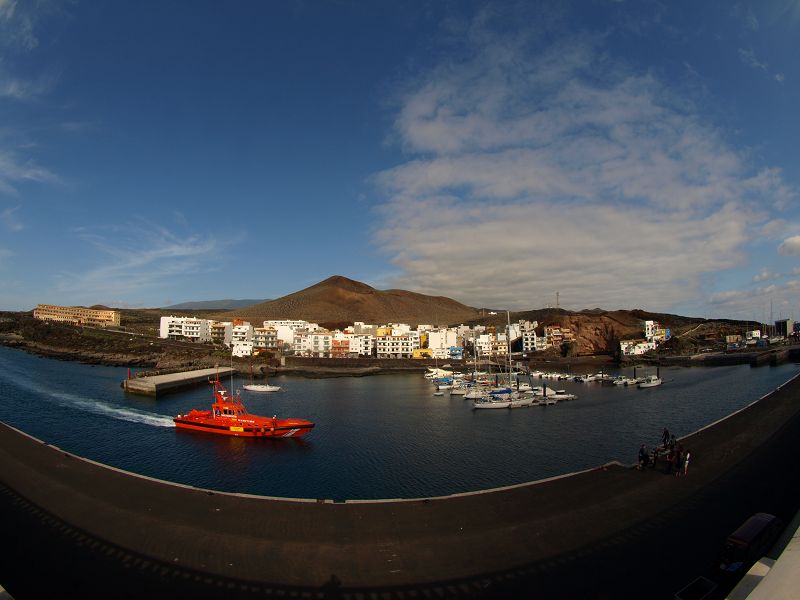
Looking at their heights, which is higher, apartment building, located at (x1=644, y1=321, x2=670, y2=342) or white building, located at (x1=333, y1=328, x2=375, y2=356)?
apartment building, located at (x1=644, y1=321, x2=670, y2=342)

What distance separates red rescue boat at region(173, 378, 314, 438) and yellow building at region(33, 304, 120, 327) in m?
132

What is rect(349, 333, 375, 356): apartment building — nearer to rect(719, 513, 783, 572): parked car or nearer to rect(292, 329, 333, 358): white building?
rect(292, 329, 333, 358): white building

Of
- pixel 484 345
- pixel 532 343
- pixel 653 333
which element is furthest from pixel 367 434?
pixel 653 333

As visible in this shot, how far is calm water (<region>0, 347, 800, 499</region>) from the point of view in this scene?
74.7 ft

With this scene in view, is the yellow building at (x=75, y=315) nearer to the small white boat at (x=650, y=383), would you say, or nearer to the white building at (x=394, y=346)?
the white building at (x=394, y=346)

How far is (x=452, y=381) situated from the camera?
204 feet

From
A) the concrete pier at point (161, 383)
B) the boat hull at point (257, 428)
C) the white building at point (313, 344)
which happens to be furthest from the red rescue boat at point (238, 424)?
the white building at point (313, 344)

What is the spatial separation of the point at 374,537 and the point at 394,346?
91.4 metres

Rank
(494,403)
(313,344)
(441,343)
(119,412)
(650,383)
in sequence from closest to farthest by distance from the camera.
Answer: (119,412) < (494,403) < (650,383) < (313,344) < (441,343)

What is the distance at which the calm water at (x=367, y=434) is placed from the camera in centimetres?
2278

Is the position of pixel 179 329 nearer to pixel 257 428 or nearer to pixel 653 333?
pixel 257 428

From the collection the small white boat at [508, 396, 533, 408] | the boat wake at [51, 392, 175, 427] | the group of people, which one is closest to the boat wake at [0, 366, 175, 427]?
the boat wake at [51, 392, 175, 427]

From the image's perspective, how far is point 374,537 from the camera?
11648mm

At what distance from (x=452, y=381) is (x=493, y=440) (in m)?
31.8
